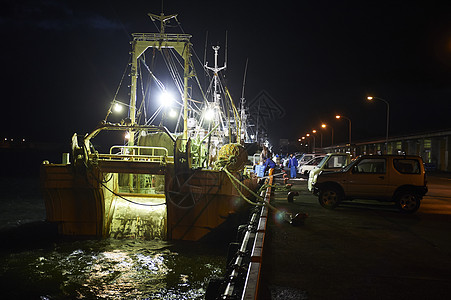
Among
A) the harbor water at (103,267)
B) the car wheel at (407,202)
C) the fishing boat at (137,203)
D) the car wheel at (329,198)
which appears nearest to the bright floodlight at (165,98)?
the fishing boat at (137,203)

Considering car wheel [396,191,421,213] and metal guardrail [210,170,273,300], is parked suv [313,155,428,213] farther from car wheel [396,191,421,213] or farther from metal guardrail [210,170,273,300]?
metal guardrail [210,170,273,300]

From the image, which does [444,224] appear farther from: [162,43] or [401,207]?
[162,43]

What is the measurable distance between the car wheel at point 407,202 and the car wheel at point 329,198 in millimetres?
→ 1653

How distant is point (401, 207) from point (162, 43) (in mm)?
10686

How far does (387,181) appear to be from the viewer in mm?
9562

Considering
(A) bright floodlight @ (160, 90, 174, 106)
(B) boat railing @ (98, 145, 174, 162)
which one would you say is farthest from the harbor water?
(A) bright floodlight @ (160, 90, 174, 106)

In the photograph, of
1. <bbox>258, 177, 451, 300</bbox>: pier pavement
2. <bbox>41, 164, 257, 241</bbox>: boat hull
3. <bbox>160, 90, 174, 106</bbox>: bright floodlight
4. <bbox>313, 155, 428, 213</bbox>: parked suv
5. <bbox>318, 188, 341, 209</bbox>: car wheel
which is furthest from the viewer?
<bbox>160, 90, 174, 106</bbox>: bright floodlight

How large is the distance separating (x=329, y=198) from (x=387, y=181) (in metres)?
1.71

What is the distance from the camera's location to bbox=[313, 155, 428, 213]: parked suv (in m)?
9.45

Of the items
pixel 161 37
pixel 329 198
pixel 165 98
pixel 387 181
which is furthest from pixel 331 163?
pixel 161 37

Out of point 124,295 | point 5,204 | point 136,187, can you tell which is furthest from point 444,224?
point 5,204

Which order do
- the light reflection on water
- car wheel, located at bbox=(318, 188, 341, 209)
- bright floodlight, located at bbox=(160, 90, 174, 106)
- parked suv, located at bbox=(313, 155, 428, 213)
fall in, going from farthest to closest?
bright floodlight, located at bbox=(160, 90, 174, 106)
car wheel, located at bbox=(318, 188, 341, 209)
parked suv, located at bbox=(313, 155, 428, 213)
the light reflection on water

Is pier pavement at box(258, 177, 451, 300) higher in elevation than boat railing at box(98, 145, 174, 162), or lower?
lower

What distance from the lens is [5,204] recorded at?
18.6m
